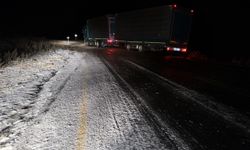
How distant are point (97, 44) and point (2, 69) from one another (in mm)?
29488

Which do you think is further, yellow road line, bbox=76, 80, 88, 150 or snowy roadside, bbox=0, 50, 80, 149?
snowy roadside, bbox=0, 50, 80, 149

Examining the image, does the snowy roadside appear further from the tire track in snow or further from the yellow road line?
the tire track in snow

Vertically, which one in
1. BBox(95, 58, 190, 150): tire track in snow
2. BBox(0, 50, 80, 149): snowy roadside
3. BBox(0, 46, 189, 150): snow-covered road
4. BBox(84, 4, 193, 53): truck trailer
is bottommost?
BBox(0, 50, 80, 149): snowy roadside

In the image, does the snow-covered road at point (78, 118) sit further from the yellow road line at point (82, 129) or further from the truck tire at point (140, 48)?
the truck tire at point (140, 48)

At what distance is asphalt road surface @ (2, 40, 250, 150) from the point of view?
560 centimetres

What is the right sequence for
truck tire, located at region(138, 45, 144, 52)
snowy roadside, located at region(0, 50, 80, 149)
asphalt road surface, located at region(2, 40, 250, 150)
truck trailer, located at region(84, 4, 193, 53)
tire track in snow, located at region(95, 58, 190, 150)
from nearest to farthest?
tire track in snow, located at region(95, 58, 190, 150) < asphalt road surface, located at region(2, 40, 250, 150) < snowy roadside, located at region(0, 50, 80, 149) < truck trailer, located at region(84, 4, 193, 53) < truck tire, located at region(138, 45, 144, 52)

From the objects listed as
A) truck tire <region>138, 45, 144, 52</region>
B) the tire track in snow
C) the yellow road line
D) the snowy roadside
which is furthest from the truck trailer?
the yellow road line

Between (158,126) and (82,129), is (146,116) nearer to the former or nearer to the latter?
(158,126)

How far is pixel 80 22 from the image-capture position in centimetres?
10638

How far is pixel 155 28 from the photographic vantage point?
25.2 m

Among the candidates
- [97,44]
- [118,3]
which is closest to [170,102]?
[97,44]

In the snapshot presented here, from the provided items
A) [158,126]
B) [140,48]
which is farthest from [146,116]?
[140,48]

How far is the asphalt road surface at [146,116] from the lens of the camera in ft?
18.4

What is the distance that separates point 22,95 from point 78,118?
3.35 meters
